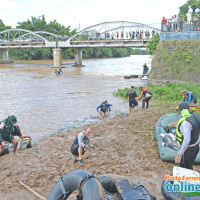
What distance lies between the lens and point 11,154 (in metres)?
7.73

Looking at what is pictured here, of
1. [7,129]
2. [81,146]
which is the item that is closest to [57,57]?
[7,129]

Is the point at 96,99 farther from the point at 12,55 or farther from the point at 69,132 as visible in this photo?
the point at 12,55

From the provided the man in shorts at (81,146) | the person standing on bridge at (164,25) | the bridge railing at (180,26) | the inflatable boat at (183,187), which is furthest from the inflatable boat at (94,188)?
the person standing on bridge at (164,25)

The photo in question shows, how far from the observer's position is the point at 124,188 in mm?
4262

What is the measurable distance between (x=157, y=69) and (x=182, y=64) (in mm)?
2226

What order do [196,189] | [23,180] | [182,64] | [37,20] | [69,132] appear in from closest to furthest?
[196,189]
[23,180]
[69,132]
[182,64]
[37,20]

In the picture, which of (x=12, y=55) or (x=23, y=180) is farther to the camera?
(x=12, y=55)

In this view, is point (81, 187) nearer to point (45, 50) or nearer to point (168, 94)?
point (168, 94)

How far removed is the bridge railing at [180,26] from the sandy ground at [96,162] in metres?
13.6

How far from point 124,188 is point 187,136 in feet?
4.74

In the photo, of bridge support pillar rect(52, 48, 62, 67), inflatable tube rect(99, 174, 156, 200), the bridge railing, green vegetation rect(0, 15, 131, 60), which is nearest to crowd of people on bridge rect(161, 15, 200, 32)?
the bridge railing

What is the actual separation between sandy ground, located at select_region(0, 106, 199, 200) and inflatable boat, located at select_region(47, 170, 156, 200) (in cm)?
129

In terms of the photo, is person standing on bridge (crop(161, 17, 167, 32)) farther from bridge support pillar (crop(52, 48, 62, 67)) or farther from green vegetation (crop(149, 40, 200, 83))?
bridge support pillar (crop(52, 48, 62, 67))

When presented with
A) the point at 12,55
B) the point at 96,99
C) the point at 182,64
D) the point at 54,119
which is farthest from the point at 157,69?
the point at 12,55
